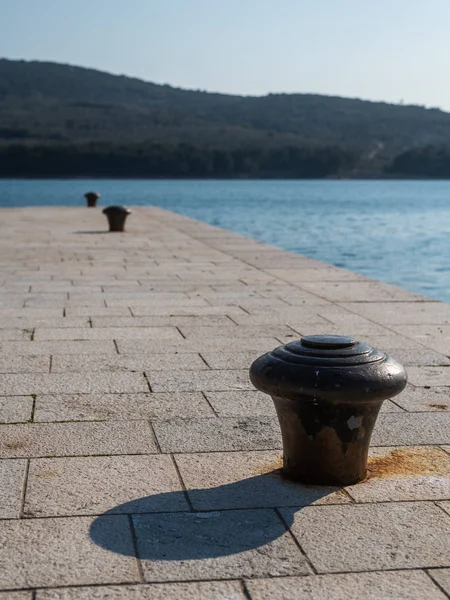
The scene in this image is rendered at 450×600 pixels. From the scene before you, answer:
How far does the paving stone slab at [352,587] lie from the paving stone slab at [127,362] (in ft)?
10.8

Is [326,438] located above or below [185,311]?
above

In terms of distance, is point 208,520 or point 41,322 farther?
point 41,322

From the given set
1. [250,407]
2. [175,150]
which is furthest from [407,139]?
[250,407]

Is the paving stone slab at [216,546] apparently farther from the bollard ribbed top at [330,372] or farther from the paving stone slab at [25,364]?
the paving stone slab at [25,364]

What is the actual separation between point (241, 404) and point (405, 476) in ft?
4.73

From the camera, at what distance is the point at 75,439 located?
470 cm

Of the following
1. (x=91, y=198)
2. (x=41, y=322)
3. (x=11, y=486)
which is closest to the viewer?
(x=11, y=486)

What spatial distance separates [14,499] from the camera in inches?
151

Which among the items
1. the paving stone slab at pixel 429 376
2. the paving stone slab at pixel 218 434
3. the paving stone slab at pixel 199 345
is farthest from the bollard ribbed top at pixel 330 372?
the paving stone slab at pixel 199 345

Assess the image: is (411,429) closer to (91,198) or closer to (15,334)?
(15,334)

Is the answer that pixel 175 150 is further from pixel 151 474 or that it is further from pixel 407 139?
pixel 151 474

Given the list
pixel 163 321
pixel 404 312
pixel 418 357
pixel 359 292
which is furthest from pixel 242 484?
pixel 359 292

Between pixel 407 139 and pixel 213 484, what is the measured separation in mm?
147785

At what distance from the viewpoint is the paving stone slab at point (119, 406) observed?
5.14 metres
